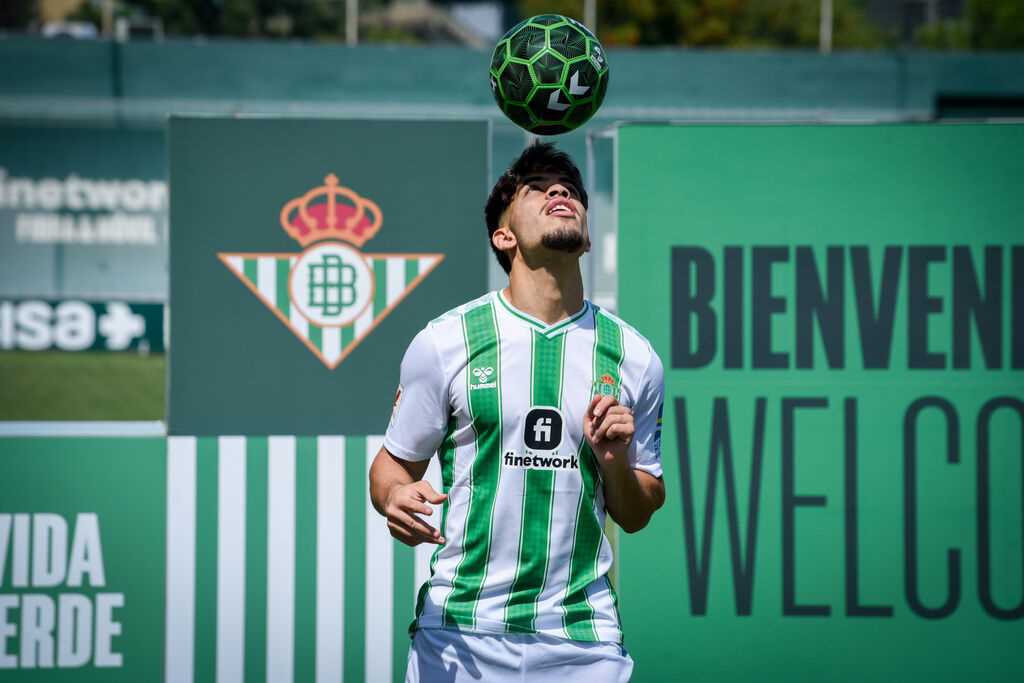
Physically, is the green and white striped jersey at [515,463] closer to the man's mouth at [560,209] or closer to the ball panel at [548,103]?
the man's mouth at [560,209]

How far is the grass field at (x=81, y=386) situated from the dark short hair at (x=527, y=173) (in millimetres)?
8404

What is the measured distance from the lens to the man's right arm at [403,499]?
2.88 metres

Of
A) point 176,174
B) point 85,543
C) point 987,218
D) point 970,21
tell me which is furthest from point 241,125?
point 970,21

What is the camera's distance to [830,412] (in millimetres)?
4723

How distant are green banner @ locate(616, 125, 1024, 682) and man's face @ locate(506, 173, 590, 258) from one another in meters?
1.60

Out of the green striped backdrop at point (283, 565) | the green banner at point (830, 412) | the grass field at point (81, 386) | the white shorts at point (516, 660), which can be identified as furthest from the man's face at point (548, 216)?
the grass field at point (81, 386)

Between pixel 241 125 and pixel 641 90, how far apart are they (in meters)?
18.1

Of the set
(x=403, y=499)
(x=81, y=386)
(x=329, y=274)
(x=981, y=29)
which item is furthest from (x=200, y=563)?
(x=981, y=29)

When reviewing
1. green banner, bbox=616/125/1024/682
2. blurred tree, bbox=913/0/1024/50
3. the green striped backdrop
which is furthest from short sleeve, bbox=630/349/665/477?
blurred tree, bbox=913/0/1024/50

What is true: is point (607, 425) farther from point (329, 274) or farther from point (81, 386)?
point (81, 386)

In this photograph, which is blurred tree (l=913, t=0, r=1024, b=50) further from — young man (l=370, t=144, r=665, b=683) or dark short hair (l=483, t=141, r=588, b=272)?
young man (l=370, t=144, r=665, b=683)

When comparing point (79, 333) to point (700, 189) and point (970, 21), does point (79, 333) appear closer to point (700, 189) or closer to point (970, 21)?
point (700, 189)

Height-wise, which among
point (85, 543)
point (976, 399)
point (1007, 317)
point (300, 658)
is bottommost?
point (300, 658)

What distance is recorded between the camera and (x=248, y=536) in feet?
15.5
